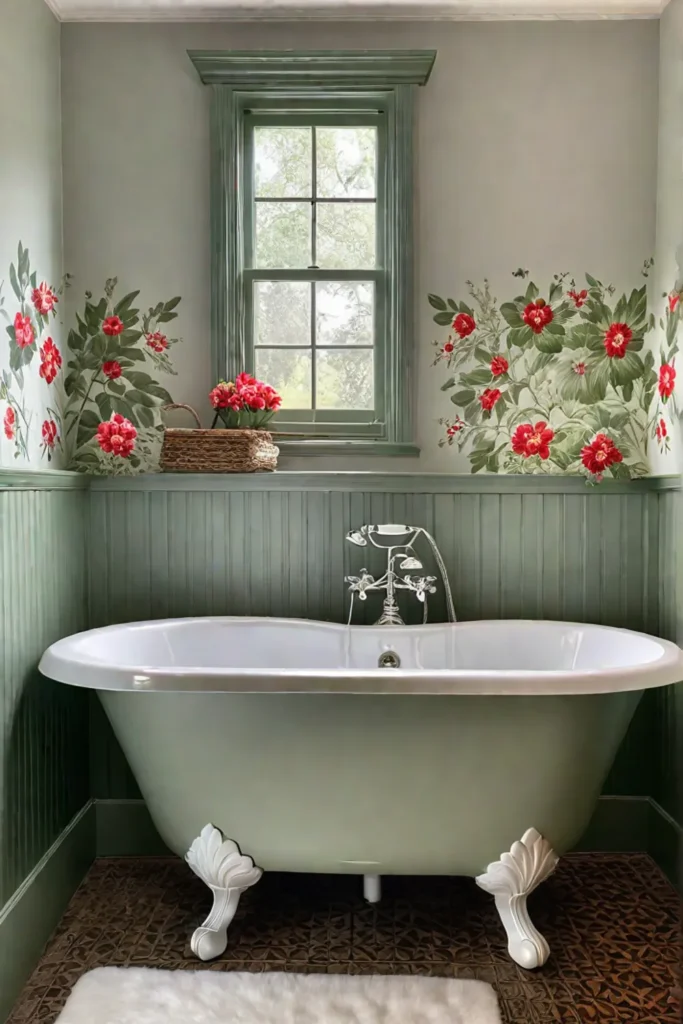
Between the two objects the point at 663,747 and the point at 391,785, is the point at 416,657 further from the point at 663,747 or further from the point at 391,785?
the point at 663,747

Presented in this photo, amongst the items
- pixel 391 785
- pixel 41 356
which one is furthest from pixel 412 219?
pixel 391 785

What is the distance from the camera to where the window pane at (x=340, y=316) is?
8.34 feet

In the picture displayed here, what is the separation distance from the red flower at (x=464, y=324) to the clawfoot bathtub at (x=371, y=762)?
112 cm

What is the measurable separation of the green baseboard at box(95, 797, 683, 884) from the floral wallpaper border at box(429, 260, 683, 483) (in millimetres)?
1032

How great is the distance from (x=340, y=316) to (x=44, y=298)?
2.97ft

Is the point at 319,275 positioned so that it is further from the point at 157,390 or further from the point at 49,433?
the point at 49,433

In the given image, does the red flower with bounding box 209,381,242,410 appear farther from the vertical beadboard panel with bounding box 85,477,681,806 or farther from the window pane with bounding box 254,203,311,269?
the window pane with bounding box 254,203,311,269

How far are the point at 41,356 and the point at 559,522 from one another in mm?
1611

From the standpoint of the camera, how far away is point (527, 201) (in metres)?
2.42

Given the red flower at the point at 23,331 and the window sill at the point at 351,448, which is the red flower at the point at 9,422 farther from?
the window sill at the point at 351,448

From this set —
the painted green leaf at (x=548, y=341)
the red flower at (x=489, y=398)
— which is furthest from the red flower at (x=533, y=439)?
the painted green leaf at (x=548, y=341)

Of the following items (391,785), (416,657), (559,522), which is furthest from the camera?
(559,522)

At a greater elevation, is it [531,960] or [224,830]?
[224,830]

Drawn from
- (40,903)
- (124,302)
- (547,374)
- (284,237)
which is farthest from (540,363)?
(40,903)
